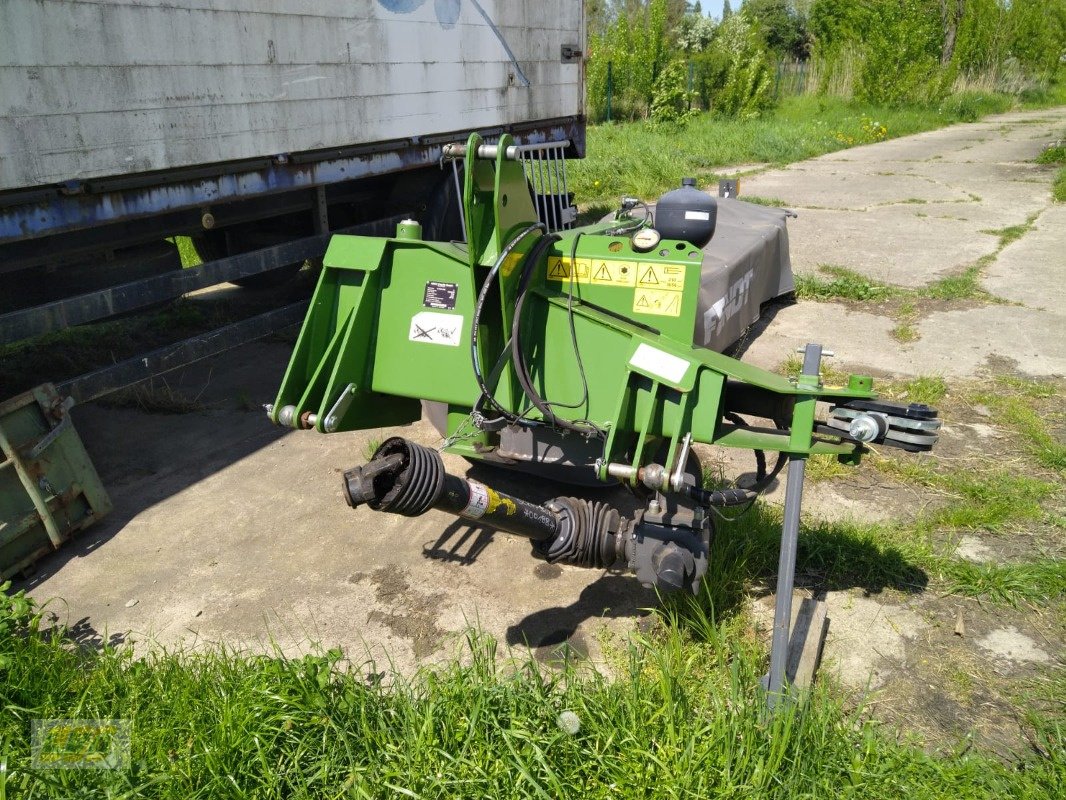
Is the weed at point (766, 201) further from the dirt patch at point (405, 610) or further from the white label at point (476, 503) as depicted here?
the white label at point (476, 503)

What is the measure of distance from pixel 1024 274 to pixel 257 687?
7.54 metres

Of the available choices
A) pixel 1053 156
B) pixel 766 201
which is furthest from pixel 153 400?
pixel 1053 156

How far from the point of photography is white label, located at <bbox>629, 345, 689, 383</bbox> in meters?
2.65

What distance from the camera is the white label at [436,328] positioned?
2.96 meters

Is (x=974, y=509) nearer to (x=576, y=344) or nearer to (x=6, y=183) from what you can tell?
(x=576, y=344)

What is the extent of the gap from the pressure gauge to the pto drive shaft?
950 mm

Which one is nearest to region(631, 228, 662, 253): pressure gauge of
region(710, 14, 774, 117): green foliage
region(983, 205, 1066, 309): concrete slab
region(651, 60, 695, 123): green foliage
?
region(983, 205, 1066, 309): concrete slab

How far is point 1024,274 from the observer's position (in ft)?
24.3

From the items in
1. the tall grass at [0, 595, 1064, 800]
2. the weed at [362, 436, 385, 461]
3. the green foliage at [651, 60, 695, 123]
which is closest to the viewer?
the tall grass at [0, 595, 1064, 800]

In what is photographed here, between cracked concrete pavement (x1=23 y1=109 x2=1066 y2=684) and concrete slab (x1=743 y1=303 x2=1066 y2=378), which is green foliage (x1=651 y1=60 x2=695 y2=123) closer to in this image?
cracked concrete pavement (x1=23 y1=109 x2=1066 y2=684)

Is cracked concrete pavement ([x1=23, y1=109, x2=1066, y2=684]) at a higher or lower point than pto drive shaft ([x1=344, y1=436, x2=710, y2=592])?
lower

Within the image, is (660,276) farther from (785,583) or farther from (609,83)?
(609,83)

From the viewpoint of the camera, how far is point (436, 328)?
2.98 meters

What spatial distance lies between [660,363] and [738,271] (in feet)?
8.56
